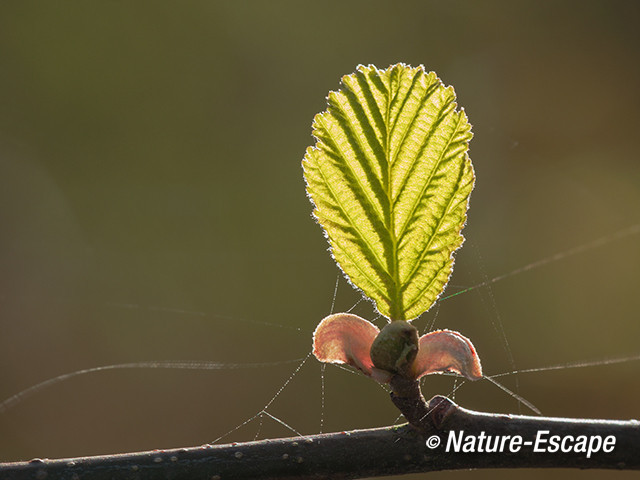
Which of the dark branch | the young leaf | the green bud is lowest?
the dark branch

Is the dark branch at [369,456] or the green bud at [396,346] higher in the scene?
the green bud at [396,346]

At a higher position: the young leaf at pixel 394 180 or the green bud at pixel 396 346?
the young leaf at pixel 394 180

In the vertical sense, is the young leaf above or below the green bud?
above

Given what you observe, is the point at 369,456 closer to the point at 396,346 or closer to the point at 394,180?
the point at 396,346

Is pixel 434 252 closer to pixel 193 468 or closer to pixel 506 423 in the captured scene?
pixel 506 423

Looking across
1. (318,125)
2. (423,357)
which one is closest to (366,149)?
(318,125)

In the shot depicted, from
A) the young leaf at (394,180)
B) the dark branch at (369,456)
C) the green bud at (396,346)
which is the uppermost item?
the young leaf at (394,180)
